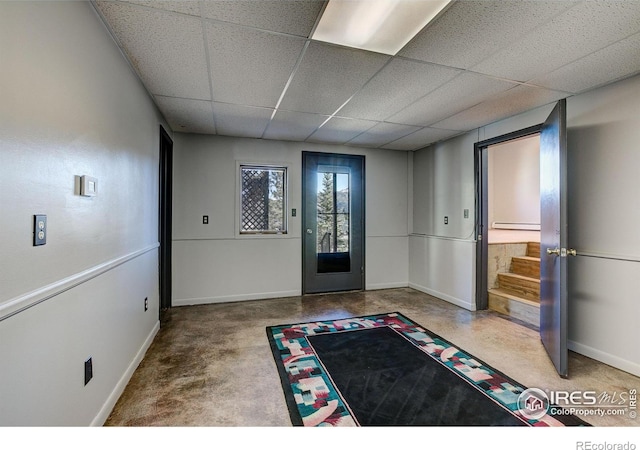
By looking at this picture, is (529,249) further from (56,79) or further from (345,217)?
(56,79)

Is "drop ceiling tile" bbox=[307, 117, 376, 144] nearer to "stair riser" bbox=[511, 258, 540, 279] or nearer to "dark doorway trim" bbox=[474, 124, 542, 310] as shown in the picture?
"dark doorway trim" bbox=[474, 124, 542, 310]

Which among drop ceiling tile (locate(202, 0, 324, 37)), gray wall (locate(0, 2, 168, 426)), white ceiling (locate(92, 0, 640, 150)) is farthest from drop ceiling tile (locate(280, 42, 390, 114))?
gray wall (locate(0, 2, 168, 426))

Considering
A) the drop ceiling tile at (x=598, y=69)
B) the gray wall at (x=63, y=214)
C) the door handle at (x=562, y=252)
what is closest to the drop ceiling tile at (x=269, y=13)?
the gray wall at (x=63, y=214)

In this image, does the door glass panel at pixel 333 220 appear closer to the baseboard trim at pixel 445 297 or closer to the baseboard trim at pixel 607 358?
the baseboard trim at pixel 445 297

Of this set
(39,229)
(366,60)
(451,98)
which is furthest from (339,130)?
(39,229)

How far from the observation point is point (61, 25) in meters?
1.30

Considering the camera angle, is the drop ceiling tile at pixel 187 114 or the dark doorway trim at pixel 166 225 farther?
the dark doorway trim at pixel 166 225

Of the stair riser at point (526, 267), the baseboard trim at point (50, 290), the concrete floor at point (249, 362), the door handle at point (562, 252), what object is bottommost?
the concrete floor at point (249, 362)

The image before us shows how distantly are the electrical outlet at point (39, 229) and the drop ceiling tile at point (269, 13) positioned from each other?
50.2 inches

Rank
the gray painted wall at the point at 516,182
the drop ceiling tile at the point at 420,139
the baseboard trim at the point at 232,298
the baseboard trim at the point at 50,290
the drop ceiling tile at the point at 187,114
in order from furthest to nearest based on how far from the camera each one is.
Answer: the gray painted wall at the point at 516,182, the baseboard trim at the point at 232,298, the drop ceiling tile at the point at 420,139, the drop ceiling tile at the point at 187,114, the baseboard trim at the point at 50,290

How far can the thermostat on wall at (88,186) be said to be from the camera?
4.77 ft

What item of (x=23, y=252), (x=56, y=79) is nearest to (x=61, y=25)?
(x=56, y=79)

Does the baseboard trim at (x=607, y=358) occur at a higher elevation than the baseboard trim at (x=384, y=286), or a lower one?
lower

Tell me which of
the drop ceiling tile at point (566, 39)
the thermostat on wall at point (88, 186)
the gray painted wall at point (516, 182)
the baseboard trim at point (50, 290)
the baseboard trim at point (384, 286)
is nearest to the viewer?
the baseboard trim at point (50, 290)
